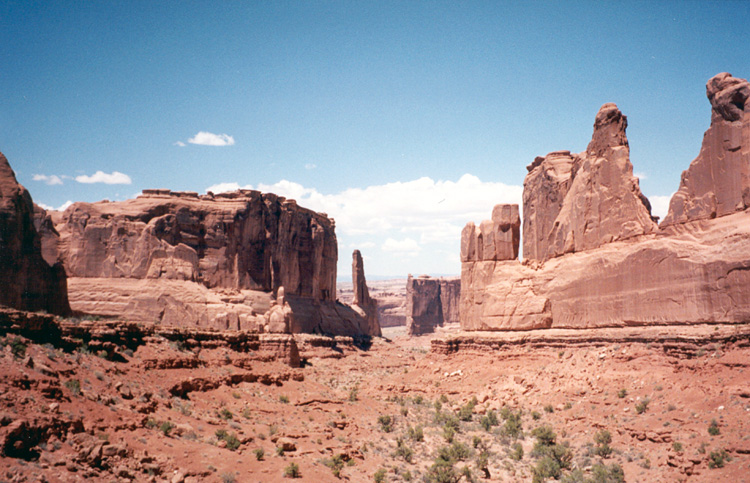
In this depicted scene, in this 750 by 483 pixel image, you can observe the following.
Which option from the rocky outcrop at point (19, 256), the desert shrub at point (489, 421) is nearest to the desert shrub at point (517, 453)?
the desert shrub at point (489, 421)

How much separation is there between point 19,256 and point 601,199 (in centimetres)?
2755

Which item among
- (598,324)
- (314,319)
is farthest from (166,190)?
(598,324)

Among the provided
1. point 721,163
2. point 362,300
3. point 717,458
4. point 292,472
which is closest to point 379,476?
point 292,472

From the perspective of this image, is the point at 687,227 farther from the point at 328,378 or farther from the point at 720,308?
the point at 328,378

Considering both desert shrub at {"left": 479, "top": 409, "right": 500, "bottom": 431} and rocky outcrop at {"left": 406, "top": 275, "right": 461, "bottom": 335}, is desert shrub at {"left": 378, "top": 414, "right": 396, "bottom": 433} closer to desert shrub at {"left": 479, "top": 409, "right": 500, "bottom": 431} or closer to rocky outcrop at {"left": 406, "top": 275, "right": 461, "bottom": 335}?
desert shrub at {"left": 479, "top": 409, "right": 500, "bottom": 431}

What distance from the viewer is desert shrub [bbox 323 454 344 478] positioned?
1809cm

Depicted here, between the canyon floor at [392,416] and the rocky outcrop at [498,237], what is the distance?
622 centimetres

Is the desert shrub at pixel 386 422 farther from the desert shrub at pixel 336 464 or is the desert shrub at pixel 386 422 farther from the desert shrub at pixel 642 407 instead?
the desert shrub at pixel 642 407

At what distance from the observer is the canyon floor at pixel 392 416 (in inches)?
565

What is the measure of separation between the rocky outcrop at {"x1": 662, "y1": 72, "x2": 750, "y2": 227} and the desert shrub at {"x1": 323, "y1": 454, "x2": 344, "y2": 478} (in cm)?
1732

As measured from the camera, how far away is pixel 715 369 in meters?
22.2

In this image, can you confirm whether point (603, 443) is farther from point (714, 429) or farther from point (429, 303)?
point (429, 303)

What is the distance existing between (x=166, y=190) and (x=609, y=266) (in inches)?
1503

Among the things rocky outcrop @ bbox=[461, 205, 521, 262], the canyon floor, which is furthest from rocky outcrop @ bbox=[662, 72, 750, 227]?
rocky outcrop @ bbox=[461, 205, 521, 262]
